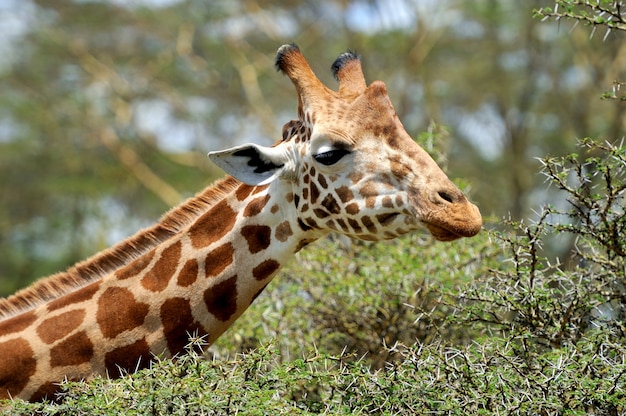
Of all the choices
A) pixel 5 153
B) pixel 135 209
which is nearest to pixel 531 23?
pixel 135 209

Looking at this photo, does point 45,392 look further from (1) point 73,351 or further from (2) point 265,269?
(2) point 265,269

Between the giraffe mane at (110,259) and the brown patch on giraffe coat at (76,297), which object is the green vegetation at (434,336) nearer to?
the brown patch on giraffe coat at (76,297)

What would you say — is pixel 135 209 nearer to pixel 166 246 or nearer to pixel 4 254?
pixel 4 254

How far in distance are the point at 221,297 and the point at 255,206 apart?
1.66 feet

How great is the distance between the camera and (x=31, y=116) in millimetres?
24594

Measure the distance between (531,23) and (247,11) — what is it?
6.20 metres

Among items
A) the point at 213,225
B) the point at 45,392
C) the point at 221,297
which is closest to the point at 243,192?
the point at 213,225

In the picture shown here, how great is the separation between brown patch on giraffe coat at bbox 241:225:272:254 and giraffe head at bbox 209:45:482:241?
7.5 inches

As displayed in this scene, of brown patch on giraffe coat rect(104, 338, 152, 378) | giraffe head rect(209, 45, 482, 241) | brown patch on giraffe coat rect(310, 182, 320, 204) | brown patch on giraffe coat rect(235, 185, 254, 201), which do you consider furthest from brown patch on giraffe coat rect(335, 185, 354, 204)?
brown patch on giraffe coat rect(104, 338, 152, 378)

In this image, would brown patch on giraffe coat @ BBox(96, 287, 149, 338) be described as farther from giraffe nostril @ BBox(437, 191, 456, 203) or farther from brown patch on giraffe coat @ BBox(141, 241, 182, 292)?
giraffe nostril @ BBox(437, 191, 456, 203)

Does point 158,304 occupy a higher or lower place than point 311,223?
lower

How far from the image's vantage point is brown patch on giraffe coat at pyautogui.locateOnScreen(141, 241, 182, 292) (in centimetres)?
524

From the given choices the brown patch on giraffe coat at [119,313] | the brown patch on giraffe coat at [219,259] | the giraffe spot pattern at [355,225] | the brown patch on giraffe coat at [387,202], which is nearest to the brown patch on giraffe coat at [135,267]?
the brown patch on giraffe coat at [119,313]

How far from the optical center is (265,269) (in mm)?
5203
